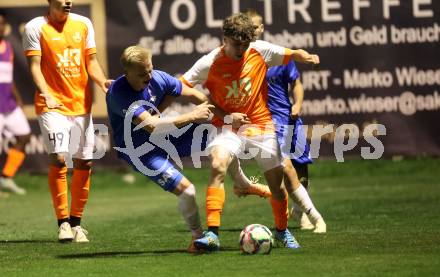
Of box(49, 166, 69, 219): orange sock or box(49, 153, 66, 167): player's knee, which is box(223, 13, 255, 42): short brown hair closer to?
box(49, 153, 66, 167): player's knee

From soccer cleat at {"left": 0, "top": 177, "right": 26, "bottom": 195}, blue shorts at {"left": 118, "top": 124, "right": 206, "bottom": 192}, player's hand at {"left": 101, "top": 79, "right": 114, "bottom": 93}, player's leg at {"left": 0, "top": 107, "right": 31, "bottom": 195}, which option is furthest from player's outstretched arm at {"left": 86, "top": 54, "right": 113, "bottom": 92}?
soccer cleat at {"left": 0, "top": 177, "right": 26, "bottom": 195}

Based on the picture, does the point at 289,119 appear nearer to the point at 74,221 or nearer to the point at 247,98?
the point at 247,98

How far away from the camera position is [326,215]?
41.4 ft

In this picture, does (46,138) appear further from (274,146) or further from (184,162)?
(184,162)

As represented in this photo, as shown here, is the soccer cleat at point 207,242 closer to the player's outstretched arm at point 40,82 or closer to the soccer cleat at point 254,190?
the soccer cleat at point 254,190

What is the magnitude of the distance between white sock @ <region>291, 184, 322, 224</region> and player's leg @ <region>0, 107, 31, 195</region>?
22.6 ft

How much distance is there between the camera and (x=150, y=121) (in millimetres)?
9148

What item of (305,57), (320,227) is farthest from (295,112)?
(305,57)

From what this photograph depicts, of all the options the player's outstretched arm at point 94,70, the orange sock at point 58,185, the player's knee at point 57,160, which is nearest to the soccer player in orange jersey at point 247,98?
the player's outstretched arm at point 94,70

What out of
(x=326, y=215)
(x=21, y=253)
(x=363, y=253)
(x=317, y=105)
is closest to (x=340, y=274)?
(x=363, y=253)

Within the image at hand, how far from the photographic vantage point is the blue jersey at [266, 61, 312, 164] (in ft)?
38.1

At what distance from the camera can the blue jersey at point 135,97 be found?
9.29 metres

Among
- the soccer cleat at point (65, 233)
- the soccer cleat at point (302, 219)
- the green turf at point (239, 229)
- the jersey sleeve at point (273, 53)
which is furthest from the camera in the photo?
the soccer cleat at point (302, 219)

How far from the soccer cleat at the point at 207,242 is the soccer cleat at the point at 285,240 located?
708 mm
